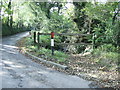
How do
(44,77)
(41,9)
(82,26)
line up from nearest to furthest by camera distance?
1. (44,77)
2. (82,26)
3. (41,9)

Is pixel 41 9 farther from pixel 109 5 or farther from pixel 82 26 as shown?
pixel 109 5

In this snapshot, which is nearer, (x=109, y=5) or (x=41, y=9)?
(x=109, y=5)

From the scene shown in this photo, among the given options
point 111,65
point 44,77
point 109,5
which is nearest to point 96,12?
point 109,5

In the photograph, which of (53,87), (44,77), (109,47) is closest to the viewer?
(53,87)

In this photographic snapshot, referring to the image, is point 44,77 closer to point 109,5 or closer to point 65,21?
point 109,5

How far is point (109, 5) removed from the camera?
337 inches

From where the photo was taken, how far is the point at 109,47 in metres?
7.98

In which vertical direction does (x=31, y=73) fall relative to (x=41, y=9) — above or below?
below

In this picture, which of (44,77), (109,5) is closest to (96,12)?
(109,5)

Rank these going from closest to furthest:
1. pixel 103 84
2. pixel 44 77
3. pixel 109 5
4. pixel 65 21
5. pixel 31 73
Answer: pixel 103 84, pixel 44 77, pixel 31 73, pixel 109 5, pixel 65 21

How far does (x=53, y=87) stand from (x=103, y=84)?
1.54 meters

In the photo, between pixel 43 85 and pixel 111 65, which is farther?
pixel 111 65

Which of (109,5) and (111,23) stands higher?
(109,5)

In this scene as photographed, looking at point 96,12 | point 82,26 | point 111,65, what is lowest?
point 111,65
